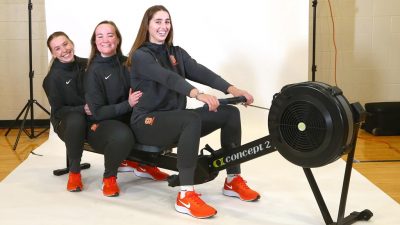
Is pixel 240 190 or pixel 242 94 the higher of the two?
pixel 242 94

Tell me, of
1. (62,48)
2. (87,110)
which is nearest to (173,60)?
(87,110)

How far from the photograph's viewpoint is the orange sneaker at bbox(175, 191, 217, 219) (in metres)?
2.34

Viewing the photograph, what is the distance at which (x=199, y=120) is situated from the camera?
2396 millimetres

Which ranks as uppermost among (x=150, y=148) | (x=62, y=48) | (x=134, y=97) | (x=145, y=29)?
(x=145, y=29)

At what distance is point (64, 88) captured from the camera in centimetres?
296

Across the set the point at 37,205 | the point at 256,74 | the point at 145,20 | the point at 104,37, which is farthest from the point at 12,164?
the point at 256,74

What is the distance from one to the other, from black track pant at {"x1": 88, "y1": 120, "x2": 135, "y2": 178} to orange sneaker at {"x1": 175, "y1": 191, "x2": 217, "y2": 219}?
403 mm

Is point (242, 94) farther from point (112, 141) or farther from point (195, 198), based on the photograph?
point (112, 141)

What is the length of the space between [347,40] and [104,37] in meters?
2.96

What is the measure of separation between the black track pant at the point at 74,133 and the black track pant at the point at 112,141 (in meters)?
0.06

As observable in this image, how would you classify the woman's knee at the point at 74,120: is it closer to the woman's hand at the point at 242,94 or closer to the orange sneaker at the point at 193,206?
the orange sneaker at the point at 193,206

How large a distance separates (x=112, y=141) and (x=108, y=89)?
0.39 meters

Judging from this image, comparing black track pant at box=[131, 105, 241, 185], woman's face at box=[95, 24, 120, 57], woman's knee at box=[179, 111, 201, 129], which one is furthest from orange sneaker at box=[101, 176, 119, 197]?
woman's face at box=[95, 24, 120, 57]

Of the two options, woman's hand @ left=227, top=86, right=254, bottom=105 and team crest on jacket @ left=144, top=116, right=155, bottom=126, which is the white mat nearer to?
team crest on jacket @ left=144, top=116, right=155, bottom=126
